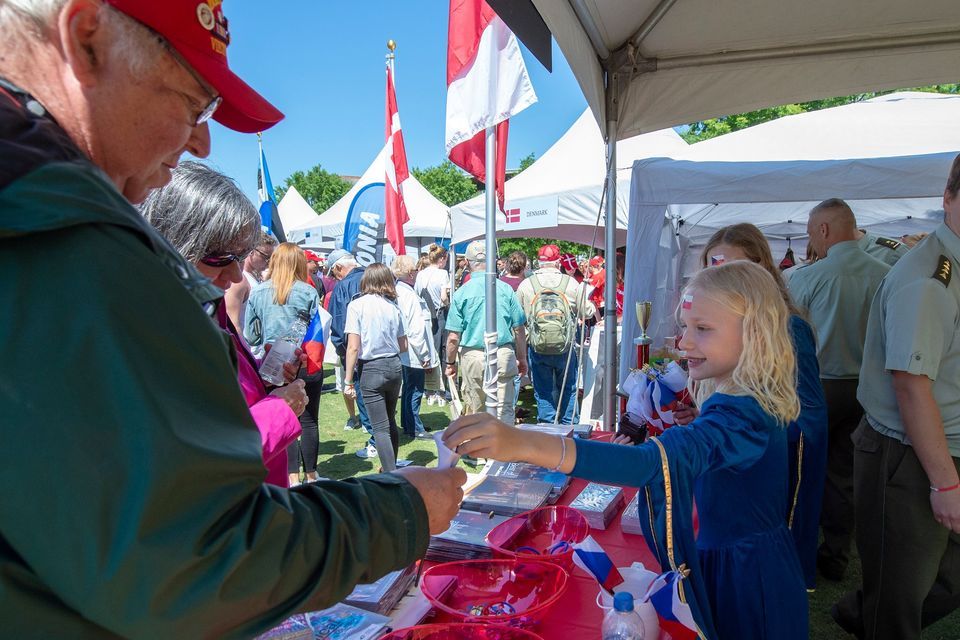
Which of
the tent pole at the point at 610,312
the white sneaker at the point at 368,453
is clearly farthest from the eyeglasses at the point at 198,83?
the white sneaker at the point at 368,453

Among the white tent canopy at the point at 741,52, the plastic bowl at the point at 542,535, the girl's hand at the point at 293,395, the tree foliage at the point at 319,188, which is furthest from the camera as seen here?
the tree foliage at the point at 319,188

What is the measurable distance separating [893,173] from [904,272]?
2.50 meters

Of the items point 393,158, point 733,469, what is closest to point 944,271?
point 733,469

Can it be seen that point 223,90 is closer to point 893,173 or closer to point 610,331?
point 610,331

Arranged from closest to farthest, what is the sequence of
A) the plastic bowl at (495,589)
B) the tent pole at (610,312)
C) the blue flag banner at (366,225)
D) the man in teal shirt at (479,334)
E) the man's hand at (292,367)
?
the plastic bowl at (495,589) → the man's hand at (292,367) → the tent pole at (610,312) → the man in teal shirt at (479,334) → the blue flag banner at (366,225)

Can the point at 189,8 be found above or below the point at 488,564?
above

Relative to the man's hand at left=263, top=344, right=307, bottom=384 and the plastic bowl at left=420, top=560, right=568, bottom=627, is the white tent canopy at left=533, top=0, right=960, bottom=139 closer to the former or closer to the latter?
Result: the man's hand at left=263, top=344, right=307, bottom=384

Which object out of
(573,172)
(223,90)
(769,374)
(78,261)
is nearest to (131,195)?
(223,90)

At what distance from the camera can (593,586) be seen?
1.54m

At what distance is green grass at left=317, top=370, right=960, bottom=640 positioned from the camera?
308cm

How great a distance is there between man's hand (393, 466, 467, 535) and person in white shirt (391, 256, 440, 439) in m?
4.71

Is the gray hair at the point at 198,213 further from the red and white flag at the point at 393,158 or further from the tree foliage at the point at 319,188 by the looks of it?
the tree foliage at the point at 319,188

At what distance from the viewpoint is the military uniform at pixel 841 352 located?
3648 mm

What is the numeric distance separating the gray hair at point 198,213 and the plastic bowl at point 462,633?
1183 millimetres
